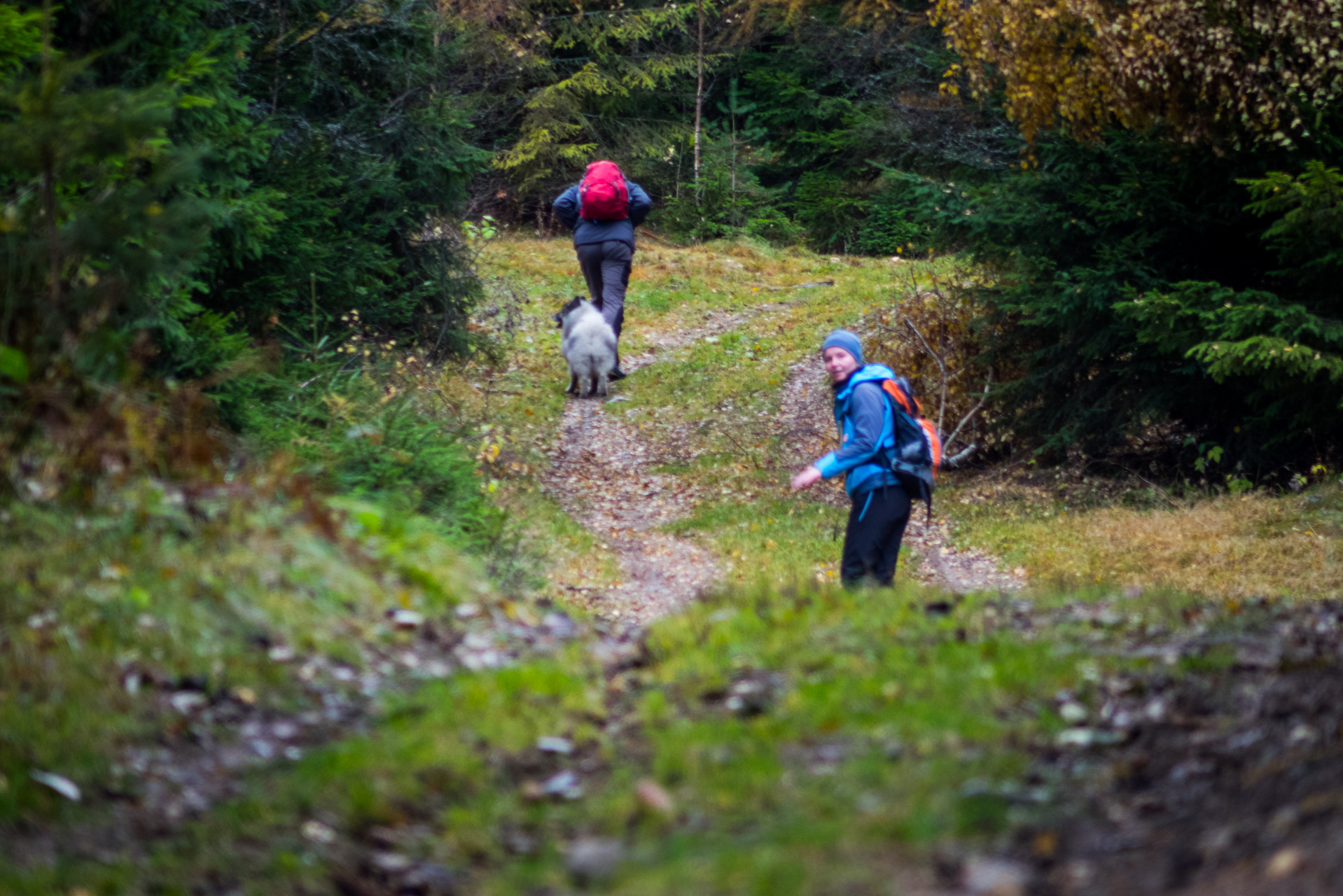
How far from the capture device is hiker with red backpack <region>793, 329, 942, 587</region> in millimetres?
6934

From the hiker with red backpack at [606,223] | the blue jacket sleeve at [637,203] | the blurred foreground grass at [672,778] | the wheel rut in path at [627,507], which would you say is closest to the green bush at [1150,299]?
the blue jacket sleeve at [637,203]

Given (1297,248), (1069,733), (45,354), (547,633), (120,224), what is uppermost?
(1297,248)

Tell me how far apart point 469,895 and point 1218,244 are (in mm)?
11535

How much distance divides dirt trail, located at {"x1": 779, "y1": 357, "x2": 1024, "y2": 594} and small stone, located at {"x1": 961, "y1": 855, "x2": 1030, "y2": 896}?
238 inches

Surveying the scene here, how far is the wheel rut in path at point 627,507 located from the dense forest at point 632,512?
0.29 feet

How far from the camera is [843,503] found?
1259 centimetres

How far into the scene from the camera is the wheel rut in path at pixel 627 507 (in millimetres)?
9094

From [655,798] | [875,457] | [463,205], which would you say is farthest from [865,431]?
[463,205]

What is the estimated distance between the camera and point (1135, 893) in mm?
2682

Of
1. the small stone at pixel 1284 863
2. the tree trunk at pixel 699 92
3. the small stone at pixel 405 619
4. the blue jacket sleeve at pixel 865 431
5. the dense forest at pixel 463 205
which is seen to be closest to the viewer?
the small stone at pixel 1284 863

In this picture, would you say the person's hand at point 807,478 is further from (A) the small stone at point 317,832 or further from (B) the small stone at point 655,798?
(A) the small stone at point 317,832

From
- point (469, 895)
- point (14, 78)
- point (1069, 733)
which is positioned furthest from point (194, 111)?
point (1069, 733)

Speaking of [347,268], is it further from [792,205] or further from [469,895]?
[792,205]

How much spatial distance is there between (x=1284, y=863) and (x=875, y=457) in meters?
4.45
